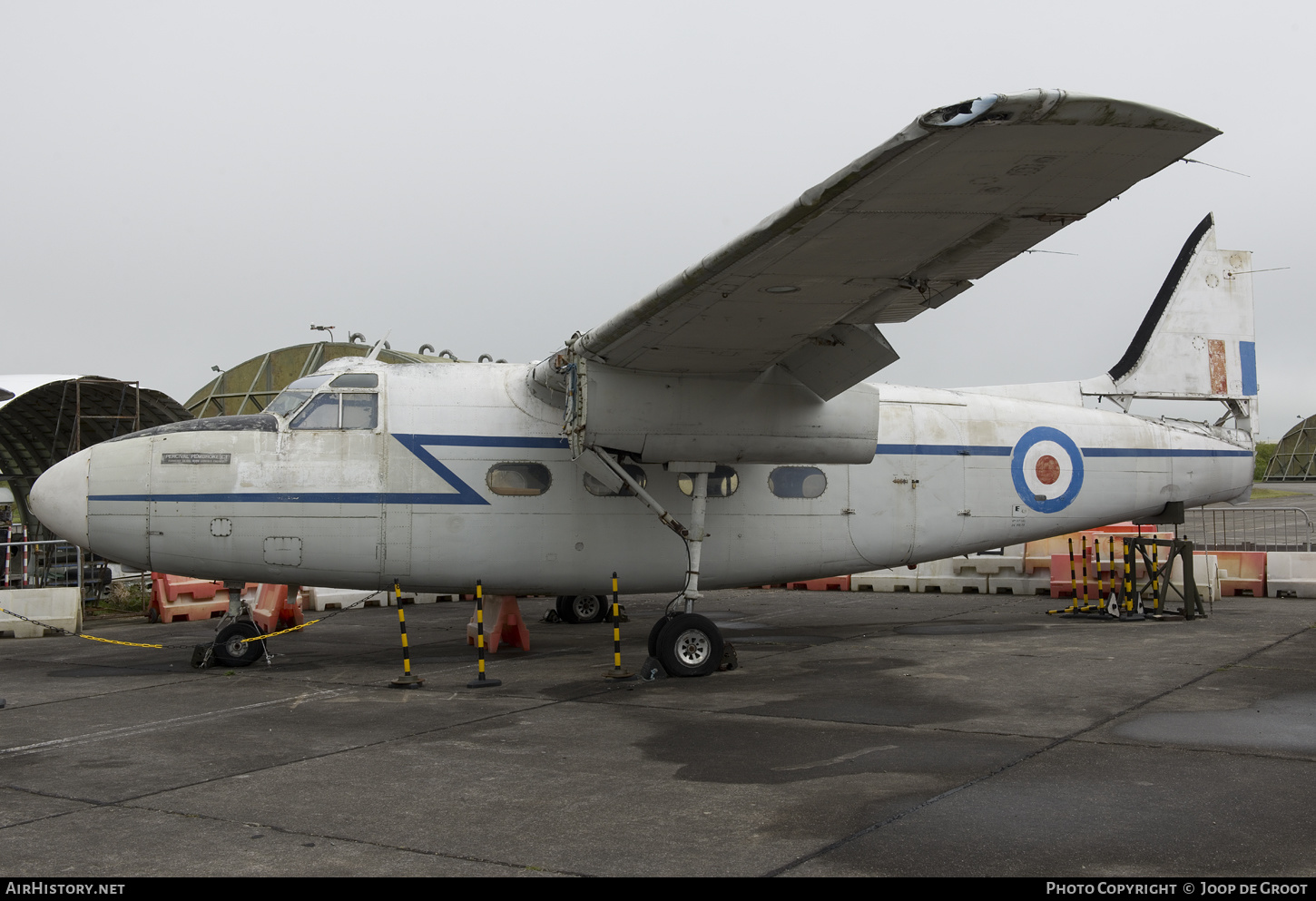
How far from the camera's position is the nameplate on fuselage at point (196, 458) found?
10.9m

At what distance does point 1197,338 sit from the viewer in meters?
14.8

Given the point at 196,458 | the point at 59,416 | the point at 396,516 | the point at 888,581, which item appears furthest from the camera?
the point at 59,416

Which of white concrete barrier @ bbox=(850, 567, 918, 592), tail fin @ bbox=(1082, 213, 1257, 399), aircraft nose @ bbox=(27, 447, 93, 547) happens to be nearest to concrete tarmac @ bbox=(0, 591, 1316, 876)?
aircraft nose @ bbox=(27, 447, 93, 547)

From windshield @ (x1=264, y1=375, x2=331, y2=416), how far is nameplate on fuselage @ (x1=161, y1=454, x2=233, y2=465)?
73 cm

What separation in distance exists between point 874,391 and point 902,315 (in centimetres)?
198

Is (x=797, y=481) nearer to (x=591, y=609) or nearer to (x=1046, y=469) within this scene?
(x=1046, y=469)

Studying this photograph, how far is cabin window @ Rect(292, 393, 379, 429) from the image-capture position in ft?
37.1

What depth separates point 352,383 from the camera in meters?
11.5

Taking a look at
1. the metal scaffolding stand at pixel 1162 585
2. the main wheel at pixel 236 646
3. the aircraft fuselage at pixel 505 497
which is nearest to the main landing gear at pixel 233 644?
the main wheel at pixel 236 646

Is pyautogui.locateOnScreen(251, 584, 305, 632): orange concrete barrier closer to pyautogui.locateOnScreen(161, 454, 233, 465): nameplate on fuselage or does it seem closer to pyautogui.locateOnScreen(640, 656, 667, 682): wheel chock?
pyautogui.locateOnScreen(161, 454, 233, 465): nameplate on fuselage

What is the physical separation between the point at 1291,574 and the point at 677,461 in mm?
13413

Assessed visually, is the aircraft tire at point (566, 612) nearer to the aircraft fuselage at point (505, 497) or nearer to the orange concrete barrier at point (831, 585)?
the aircraft fuselage at point (505, 497)

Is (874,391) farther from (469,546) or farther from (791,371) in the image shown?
(469,546)

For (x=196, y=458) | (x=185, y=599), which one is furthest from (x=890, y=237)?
(x=185, y=599)
